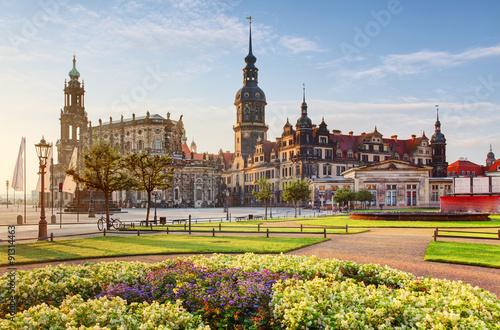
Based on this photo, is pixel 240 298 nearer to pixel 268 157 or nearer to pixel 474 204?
pixel 474 204

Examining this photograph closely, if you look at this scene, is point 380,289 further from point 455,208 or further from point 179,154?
point 179,154

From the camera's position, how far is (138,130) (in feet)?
345

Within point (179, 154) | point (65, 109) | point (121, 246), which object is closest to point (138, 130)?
point (179, 154)

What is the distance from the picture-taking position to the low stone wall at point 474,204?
162 ft

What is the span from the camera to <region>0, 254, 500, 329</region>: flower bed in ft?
22.9

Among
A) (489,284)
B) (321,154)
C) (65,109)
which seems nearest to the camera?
(489,284)

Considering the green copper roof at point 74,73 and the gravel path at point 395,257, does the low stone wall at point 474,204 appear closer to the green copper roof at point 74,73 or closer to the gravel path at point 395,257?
the gravel path at point 395,257

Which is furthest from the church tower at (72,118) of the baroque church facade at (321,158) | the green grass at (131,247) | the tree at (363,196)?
the green grass at (131,247)

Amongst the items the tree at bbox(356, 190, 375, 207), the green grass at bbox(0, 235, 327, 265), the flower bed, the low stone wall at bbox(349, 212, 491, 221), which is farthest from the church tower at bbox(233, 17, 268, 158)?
the flower bed

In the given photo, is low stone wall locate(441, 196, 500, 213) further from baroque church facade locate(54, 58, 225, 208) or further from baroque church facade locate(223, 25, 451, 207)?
baroque church facade locate(54, 58, 225, 208)

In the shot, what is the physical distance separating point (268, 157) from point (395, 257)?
8184 cm

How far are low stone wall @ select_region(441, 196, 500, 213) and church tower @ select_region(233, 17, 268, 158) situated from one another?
61335 mm

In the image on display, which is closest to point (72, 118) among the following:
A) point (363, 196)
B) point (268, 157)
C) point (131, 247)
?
point (268, 157)

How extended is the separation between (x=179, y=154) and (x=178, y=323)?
9965 centimetres
